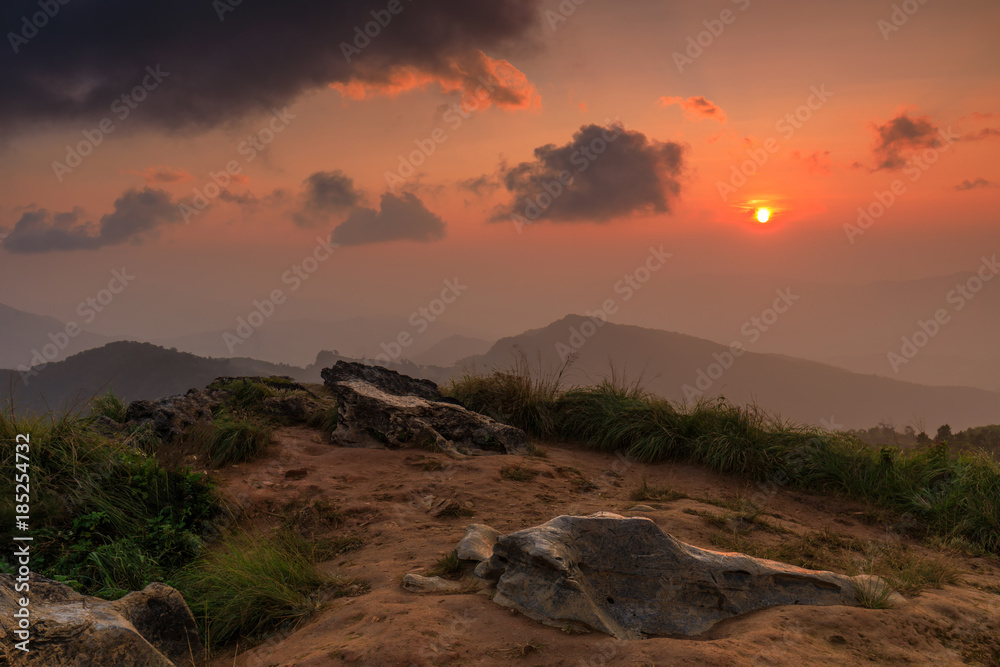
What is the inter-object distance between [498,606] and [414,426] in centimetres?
491

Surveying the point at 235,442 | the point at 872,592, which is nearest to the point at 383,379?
the point at 235,442

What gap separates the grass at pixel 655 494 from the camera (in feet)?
20.4

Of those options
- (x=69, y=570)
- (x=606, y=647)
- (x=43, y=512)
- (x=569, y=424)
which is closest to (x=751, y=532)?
(x=606, y=647)

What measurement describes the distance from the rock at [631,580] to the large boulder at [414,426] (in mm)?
4270

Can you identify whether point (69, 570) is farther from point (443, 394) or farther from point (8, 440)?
point (443, 394)

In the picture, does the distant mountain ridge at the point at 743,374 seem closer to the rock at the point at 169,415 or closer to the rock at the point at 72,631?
the rock at the point at 169,415

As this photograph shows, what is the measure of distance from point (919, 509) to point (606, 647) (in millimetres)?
5769

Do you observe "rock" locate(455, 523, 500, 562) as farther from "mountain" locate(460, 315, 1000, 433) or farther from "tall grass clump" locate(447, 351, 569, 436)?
"mountain" locate(460, 315, 1000, 433)

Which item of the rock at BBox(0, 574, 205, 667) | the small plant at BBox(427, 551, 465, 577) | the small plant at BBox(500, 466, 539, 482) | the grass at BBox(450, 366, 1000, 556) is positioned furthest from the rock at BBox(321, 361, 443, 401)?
the rock at BBox(0, 574, 205, 667)

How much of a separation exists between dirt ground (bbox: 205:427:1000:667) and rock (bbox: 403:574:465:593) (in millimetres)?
94

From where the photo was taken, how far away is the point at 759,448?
7.68 metres

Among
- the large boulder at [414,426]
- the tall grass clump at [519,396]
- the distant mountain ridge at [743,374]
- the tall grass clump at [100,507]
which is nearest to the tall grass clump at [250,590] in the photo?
the tall grass clump at [100,507]

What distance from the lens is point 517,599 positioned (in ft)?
10.6

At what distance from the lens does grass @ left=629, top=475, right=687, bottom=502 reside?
6.23 m
